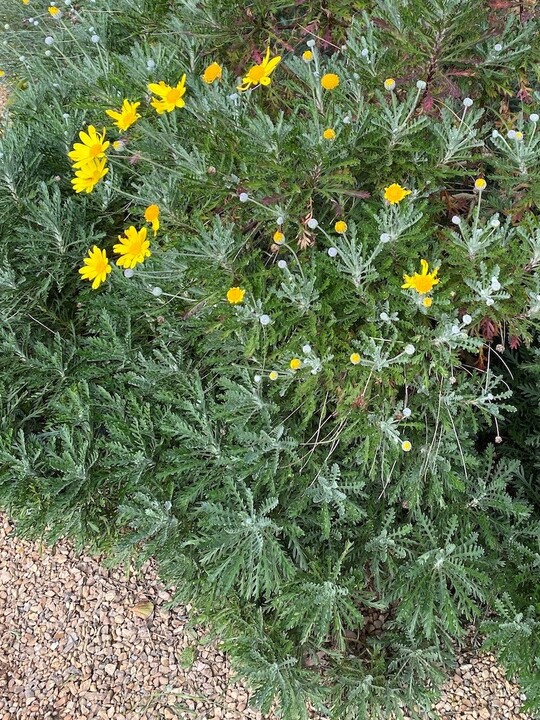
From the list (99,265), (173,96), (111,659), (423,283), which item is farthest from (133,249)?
(111,659)

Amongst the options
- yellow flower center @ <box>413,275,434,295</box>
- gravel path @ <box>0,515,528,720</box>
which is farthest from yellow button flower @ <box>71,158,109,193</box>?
gravel path @ <box>0,515,528,720</box>

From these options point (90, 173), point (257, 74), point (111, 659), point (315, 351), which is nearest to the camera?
point (257, 74)

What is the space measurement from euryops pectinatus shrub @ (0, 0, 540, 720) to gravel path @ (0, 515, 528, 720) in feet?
0.53

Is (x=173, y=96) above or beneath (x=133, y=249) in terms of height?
above

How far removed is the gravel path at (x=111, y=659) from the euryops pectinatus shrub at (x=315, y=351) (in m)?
0.16

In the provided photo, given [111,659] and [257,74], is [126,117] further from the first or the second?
[111,659]

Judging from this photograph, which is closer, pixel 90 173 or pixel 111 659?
pixel 90 173

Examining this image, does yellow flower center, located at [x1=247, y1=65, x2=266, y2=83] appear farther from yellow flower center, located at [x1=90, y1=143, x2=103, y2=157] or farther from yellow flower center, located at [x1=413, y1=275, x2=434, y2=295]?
yellow flower center, located at [x1=413, y1=275, x2=434, y2=295]

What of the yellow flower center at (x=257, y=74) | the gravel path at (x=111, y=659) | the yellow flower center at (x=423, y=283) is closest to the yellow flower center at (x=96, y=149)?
the yellow flower center at (x=257, y=74)

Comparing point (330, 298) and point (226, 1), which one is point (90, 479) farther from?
point (226, 1)

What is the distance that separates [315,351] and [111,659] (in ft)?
4.71

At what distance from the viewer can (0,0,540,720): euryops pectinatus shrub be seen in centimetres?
201

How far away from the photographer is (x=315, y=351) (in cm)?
212

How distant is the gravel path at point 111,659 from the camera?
2.26 metres
